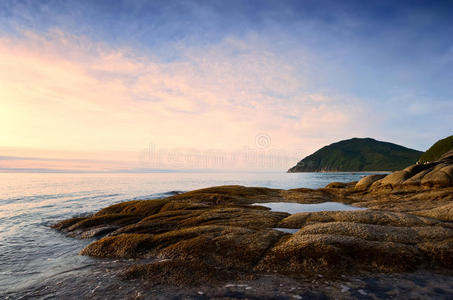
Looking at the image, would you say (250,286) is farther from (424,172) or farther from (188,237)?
(424,172)

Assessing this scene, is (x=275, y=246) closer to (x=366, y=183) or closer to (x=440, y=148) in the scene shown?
(x=366, y=183)

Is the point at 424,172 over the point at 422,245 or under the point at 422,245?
over

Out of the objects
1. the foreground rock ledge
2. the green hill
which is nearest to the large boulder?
the foreground rock ledge

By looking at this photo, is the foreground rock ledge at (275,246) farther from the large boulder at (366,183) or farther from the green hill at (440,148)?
the green hill at (440,148)

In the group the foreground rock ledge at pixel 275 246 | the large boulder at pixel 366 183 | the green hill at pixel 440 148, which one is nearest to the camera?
the foreground rock ledge at pixel 275 246

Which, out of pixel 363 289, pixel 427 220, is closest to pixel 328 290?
pixel 363 289

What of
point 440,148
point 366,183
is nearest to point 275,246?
point 366,183

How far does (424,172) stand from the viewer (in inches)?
1284

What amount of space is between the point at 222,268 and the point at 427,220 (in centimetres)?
1151

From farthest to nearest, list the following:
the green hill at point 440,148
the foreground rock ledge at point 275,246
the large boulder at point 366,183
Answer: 1. the green hill at point 440,148
2. the large boulder at point 366,183
3. the foreground rock ledge at point 275,246

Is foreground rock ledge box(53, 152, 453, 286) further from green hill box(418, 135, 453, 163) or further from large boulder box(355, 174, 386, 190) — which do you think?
green hill box(418, 135, 453, 163)

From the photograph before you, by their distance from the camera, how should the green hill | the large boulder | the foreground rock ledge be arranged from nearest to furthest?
the foreground rock ledge → the large boulder → the green hill

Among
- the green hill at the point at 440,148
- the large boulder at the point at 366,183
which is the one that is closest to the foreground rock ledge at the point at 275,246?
the large boulder at the point at 366,183

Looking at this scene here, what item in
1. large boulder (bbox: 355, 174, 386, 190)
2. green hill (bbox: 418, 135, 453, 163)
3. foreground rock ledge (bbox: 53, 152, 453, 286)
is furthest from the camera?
green hill (bbox: 418, 135, 453, 163)
